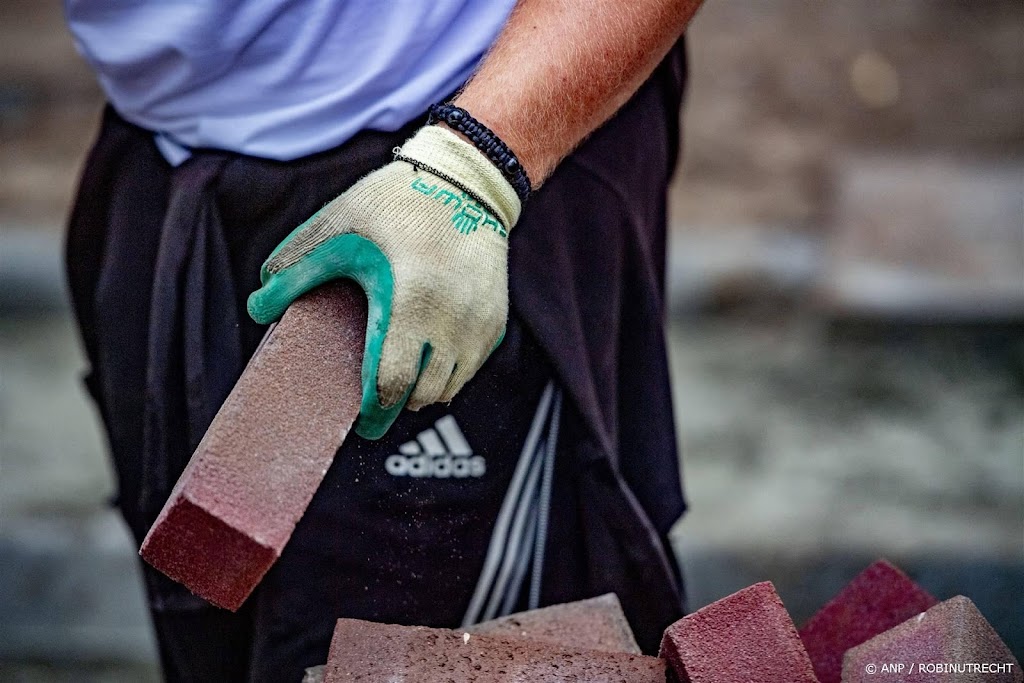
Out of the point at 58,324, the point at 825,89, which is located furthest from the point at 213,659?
the point at 825,89

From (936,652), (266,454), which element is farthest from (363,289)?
(936,652)

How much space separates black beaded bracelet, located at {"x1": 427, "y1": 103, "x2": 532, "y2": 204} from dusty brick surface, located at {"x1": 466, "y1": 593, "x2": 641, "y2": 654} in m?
0.49

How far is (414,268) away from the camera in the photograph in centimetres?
112

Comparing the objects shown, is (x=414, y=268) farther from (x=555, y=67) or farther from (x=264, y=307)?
(x=555, y=67)

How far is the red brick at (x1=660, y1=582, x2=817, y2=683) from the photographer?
1175 millimetres

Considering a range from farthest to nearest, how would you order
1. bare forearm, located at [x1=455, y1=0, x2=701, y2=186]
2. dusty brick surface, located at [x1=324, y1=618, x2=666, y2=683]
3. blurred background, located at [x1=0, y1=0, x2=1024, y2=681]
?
blurred background, located at [x1=0, y1=0, x2=1024, y2=681] → bare forearm, located at [x1=455, y1=0, x2=701, y2=186] → dusty brick surface, located at [x1=324, y1=618, x2=666, y2=683]

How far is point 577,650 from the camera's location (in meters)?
1.23

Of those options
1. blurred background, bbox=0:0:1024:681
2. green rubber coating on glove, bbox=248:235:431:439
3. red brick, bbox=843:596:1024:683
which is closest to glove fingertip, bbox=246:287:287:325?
green rubber coating on glove, bbox=248:235:431:439

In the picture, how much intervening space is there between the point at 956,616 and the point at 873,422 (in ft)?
7.43

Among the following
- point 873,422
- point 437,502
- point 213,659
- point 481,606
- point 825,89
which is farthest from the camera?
point 825,89

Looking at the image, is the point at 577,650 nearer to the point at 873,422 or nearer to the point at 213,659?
the point at 213,659

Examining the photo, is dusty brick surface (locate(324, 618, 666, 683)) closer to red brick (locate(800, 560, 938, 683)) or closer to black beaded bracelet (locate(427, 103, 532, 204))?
red brick (locate(800, 560, 938, 683))

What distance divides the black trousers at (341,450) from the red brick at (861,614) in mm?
238

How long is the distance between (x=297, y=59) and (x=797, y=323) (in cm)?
269
